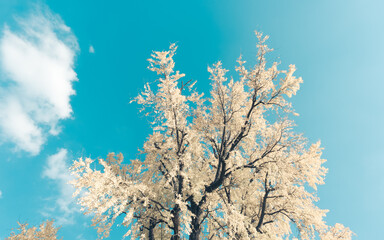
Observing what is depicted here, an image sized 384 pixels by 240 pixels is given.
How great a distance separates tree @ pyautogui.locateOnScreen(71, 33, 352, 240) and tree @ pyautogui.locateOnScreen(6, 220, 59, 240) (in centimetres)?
1362

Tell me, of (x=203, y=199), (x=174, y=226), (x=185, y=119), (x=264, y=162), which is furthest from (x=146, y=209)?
(x=264, y=162)

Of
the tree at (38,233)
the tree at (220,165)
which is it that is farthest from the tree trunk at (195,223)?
the tree at (38,233)

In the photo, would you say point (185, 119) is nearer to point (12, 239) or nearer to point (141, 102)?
point (141, 102)

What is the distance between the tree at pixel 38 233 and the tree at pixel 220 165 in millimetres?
13622

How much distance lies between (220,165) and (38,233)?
804 inches

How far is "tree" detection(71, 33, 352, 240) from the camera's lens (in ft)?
30.9

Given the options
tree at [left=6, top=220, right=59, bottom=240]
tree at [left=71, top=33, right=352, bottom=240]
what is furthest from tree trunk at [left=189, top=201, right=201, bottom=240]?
tree at [left=6, top=220, right=59, bottom=240]

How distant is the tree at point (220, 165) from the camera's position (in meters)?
9.40

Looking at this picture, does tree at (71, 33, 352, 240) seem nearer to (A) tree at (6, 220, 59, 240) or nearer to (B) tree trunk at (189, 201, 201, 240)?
(B) tree trunk at (189, 201, 201, 240)

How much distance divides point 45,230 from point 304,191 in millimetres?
23721

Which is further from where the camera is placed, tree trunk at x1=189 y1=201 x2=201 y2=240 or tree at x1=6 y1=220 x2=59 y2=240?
tree at x1=6 y1=220 x2=59 y2=240

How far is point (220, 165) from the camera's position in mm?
10789

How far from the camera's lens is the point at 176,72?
32.2ft

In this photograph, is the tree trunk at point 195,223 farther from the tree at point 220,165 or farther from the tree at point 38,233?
the tree at point 38,233
